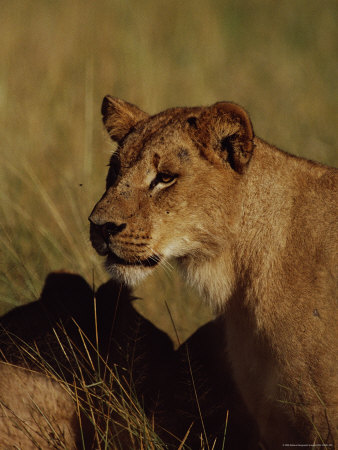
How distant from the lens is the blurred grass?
5.05 m

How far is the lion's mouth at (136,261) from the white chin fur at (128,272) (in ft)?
0.06

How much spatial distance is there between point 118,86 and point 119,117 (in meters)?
3.78

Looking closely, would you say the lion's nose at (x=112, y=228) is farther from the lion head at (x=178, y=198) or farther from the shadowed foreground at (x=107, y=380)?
the shadowed foreground at (x=107, y=380)

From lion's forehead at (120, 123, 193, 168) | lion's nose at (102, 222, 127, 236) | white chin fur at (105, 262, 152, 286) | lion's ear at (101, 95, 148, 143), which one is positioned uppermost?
lion's ear at (101, 95, 148, 143)

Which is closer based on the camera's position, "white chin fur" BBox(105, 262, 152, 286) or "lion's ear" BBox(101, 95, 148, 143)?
"white chin fur" BBox(105, 262, 152, 286)

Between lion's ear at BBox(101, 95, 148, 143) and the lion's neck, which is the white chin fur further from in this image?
lion's ear at BBox(101, 95, 148, 143)

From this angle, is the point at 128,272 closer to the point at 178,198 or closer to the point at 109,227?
the point at 109,227

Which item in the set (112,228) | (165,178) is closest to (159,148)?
(165,178)

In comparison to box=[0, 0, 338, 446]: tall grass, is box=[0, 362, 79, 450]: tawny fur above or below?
below

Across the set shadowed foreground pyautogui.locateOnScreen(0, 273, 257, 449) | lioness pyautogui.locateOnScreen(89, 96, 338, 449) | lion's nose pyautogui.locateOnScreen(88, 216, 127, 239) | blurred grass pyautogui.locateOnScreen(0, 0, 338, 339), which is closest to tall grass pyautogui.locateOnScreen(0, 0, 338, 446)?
blurred grass pyautogui.locateOnScreen(0, 0, 338, 339)

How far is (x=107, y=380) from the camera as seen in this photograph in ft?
11.6

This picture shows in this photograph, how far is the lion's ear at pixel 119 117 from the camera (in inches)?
144

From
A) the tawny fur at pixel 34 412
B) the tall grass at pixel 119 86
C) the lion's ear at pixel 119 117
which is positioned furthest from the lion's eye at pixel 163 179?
the tall grass at pixel 119 86

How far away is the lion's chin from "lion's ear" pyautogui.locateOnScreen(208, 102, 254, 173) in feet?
1.91
